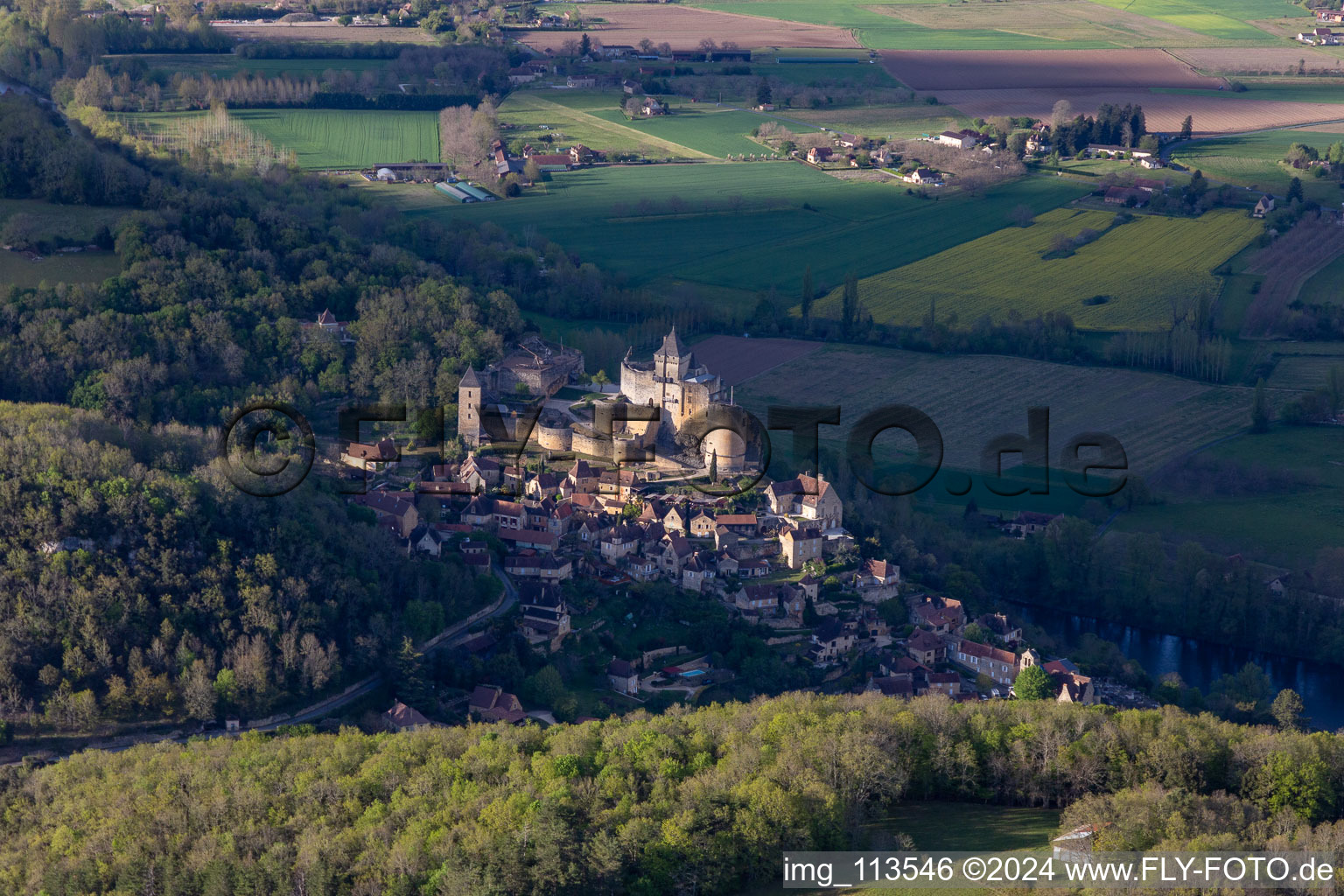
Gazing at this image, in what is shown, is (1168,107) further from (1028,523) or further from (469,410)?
(469,410)

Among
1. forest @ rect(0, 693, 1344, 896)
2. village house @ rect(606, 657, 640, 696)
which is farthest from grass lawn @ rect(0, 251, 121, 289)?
forest @ rect(0, 693, 1344, 896)

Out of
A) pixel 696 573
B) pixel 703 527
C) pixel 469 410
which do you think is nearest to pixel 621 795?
pixel 696 573

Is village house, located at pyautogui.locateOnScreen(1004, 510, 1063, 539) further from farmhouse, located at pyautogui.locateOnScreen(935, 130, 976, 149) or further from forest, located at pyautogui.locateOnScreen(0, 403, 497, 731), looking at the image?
farmhouse, located at pyautogui.locateOnScreen(935, 130, 976, 149)

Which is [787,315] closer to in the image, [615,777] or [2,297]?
[2,297]

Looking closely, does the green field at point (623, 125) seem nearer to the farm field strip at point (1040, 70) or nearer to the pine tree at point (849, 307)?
the farm field strip at point (1040, 70)

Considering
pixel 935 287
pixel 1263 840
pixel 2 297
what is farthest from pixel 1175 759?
pixel 935 287

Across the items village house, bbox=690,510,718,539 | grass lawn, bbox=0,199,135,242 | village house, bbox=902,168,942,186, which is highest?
grass lawn, bbox=0,199,135,242

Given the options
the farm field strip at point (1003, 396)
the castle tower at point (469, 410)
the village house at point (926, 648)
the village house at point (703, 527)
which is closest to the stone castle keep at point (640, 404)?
the castle tower at point (469, 410)
